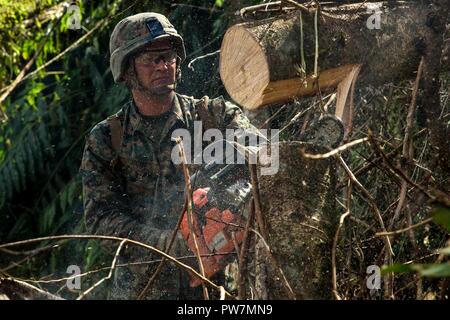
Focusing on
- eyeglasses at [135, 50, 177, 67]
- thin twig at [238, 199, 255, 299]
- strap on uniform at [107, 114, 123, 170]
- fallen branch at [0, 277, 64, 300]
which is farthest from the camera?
eyeglasses at [135, 50, 177, 67]

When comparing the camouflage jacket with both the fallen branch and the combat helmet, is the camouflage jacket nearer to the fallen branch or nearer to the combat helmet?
the combat helmet

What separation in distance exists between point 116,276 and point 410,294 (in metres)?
1.51

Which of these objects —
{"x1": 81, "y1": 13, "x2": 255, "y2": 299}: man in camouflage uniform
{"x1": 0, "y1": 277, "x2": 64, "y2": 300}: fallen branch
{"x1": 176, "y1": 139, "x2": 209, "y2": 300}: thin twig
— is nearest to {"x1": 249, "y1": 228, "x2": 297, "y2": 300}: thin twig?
{"x1": 176, "y1": 139, "x2": 209, "y2": 300}: thin twig

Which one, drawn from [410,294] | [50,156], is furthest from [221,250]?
[50,156]

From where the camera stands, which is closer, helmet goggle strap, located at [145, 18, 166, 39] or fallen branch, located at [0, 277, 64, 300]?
fallen branch, located at [0, 277, 64, 300]

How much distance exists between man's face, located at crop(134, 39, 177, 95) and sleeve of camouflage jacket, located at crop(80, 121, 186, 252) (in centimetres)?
32

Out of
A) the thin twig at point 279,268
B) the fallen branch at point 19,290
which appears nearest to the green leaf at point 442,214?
the thin twig at point 279,268

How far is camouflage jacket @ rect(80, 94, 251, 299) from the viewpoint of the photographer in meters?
5.07

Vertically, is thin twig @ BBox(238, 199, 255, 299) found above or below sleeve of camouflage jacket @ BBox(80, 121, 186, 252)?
above

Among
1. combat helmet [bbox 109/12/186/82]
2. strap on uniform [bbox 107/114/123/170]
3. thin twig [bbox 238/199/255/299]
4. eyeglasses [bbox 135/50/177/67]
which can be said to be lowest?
strap on uniform [bbox 107/114/123/170]

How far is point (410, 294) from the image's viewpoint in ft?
15.8

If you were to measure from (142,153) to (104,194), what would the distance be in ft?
1.00

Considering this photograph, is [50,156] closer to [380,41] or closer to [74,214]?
[74,214]

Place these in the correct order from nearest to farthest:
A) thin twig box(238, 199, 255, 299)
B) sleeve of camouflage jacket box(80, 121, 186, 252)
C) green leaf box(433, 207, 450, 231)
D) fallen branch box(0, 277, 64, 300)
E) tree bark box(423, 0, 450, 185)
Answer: green leaf box(433, 207, 450, 231), fallen branch box(0, 277, 64, 300), thin twig box(238, 199, 255, 299), tree bark box(423, 0, 450, 185), sleeve of camouflage jacket box(80, 121, 186, 252)
